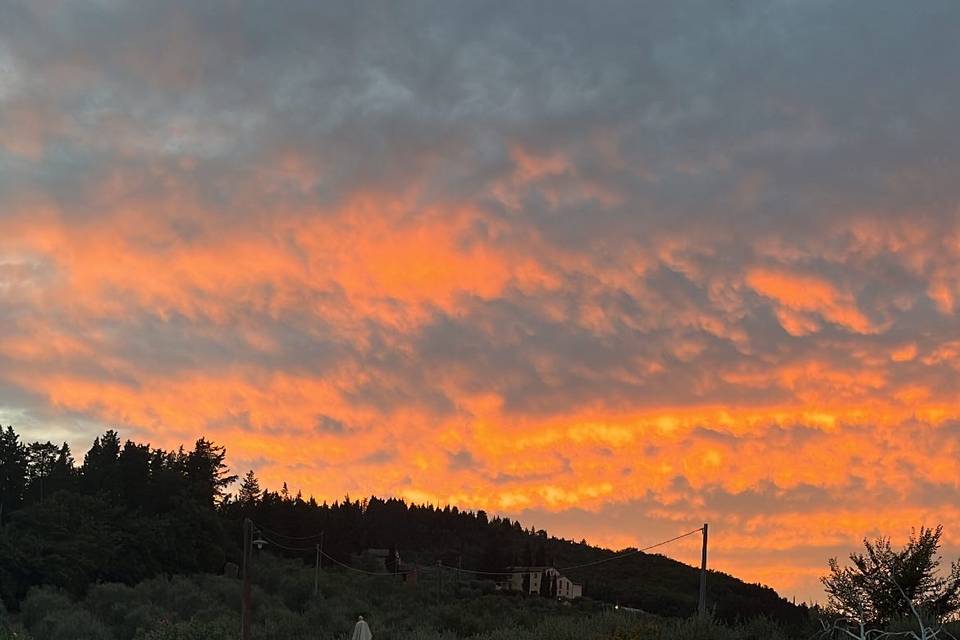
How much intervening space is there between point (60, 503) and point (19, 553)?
1588 cm

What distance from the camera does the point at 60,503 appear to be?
79688 millimetres

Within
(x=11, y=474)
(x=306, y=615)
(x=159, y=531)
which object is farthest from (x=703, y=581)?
(x=11, y=474)

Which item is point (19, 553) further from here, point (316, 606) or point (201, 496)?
point (201, 496)

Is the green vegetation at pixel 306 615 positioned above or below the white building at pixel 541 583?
below

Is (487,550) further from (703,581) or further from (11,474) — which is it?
(703,581)

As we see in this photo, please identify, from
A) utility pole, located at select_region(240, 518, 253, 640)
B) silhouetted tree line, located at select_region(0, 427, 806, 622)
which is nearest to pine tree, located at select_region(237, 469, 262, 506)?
silhouetted tree line, located at select_region(0, 427, 806, 622)

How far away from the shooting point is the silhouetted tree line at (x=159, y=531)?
68.1m

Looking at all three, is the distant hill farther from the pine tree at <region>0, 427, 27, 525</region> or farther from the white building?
the pine tree at <region>0, 427, 27, 525</region>

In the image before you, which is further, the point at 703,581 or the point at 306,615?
the point at 306,615

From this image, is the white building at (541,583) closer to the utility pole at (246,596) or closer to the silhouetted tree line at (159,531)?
the silhouetted tree line at (159,531)

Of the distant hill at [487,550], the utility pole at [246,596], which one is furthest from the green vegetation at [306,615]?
the distant hill at [487,550]

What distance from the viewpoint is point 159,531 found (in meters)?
82.1

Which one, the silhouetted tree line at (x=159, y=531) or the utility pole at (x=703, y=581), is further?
the silhouetted tree line at (x=159, y=531)

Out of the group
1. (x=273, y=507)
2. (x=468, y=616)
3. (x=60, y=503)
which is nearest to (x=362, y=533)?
(x=273, y=507)
